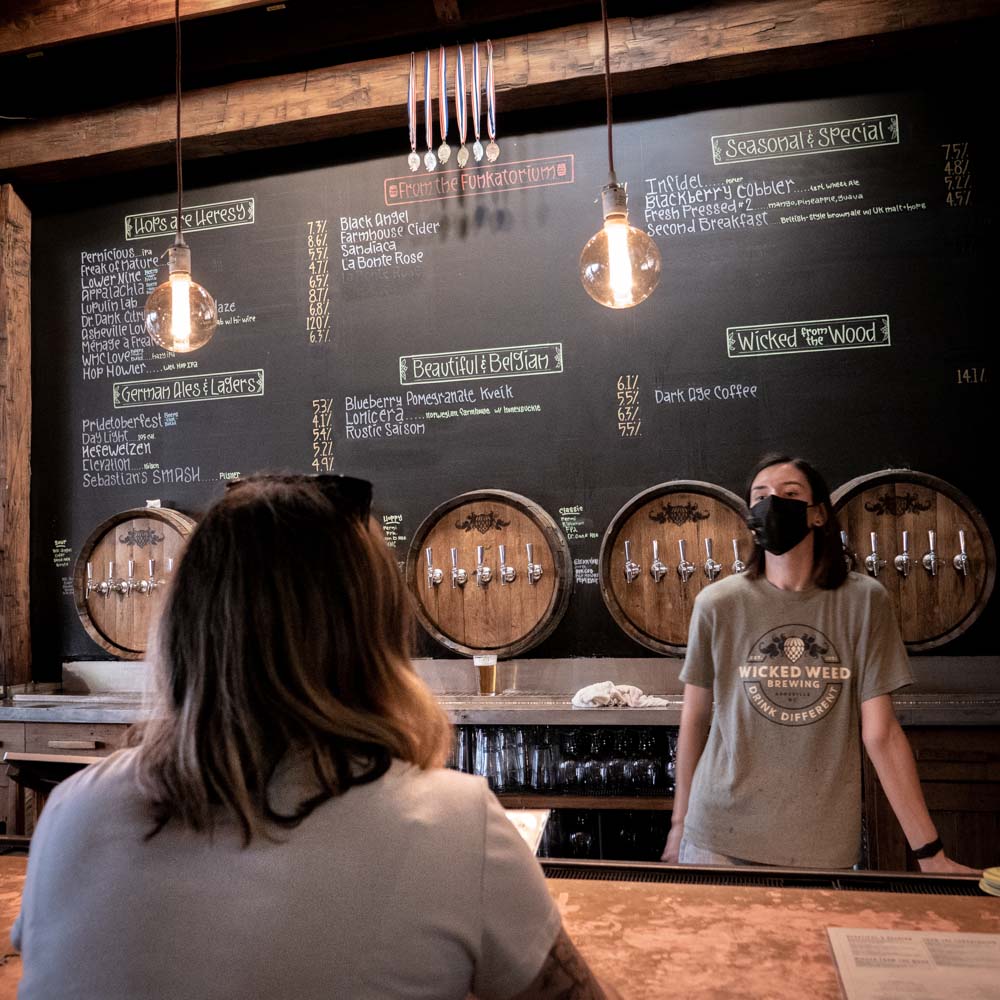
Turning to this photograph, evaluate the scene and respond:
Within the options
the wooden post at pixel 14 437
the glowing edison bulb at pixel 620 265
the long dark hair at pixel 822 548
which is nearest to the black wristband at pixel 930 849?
the long dark hair at pixel 822 548

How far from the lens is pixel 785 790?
2.17 metres

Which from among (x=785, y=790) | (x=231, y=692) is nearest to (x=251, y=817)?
(x=231, y=692)

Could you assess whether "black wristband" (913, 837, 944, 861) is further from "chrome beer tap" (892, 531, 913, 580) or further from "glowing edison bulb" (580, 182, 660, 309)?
"glowing edison bulb" (580, 182, 660, 309)

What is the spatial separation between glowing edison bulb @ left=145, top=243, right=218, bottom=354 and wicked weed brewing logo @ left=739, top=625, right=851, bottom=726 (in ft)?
7.89

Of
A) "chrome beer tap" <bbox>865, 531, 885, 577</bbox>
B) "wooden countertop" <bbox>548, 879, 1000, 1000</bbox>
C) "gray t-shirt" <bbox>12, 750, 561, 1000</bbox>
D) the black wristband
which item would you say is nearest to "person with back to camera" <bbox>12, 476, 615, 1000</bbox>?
"gray t-shirt" <bbox>12, 750, 561, 1000</bbox>

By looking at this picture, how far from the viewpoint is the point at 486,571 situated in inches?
154

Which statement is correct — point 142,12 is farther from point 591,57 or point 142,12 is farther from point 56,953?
point 56,953

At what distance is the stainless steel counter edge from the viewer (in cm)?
311

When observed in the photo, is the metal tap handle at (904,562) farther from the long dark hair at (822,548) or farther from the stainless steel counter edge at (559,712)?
the long dark hair at (822,548)

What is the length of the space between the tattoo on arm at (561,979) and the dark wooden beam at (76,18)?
418cm

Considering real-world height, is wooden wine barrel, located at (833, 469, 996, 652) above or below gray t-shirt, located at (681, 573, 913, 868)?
above

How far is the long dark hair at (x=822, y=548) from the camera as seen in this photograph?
2.35 metres

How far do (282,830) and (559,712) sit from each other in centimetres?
258

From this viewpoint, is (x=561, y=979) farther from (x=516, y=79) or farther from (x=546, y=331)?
(x=516, y=79)
